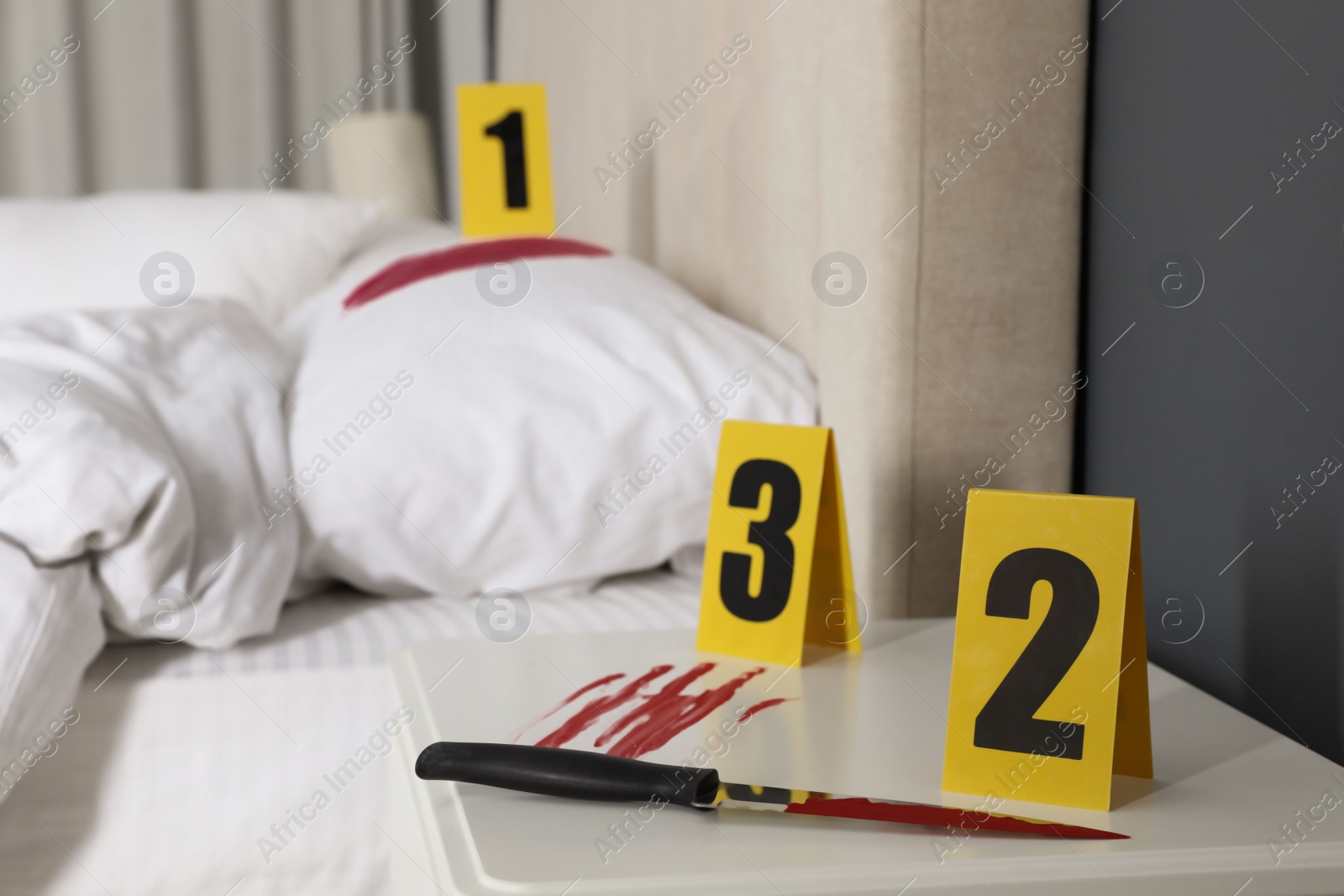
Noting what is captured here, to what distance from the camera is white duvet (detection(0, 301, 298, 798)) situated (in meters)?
0.72

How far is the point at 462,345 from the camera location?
0.95 metres

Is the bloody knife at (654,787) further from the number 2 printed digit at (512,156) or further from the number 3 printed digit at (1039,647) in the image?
the number 2 printed digit at (512,156)

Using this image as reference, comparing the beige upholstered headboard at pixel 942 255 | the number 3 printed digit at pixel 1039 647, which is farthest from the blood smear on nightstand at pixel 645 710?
the beige upholstered headboard at pixel 942 255

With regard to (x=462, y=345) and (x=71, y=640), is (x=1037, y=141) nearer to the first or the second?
(x=462, y=345)

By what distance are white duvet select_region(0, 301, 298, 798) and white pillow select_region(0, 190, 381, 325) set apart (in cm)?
46

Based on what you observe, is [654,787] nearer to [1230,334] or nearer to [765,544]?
[765,544]

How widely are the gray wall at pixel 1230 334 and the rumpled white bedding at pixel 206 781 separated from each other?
0.47 metres

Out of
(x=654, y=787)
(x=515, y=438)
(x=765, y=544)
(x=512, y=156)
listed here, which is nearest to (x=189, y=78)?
(x=512, y=156)

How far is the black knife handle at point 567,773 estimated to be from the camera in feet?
1.50

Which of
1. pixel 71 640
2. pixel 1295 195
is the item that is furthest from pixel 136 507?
pixel 1295 195

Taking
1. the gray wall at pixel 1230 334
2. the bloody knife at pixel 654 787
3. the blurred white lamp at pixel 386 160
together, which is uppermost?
the blurred white lamp at pixel 386 160

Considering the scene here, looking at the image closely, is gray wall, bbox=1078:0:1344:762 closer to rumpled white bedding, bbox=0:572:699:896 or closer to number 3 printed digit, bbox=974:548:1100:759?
number 3 printed digit, bbox=974:548:1100:759

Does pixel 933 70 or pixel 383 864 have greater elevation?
pixel 933 70

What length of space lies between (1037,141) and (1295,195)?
9.9 inches
